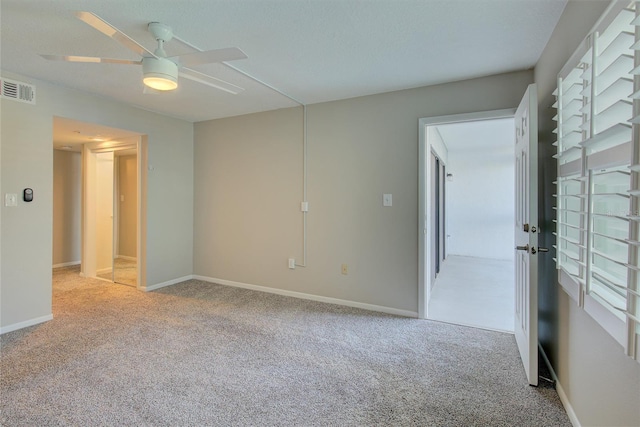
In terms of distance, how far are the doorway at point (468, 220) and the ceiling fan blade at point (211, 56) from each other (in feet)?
6.72

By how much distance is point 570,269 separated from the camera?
162cm

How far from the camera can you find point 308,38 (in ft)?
7.37

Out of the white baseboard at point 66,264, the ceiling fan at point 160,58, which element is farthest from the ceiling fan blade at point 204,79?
the white baseboard at point 66,264

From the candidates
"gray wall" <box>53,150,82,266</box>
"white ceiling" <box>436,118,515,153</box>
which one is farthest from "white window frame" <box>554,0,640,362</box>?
"gray wall" <box>53,150,82,266</box>

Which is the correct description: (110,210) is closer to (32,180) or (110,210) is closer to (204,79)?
(32,180)

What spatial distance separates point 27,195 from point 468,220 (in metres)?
7.51

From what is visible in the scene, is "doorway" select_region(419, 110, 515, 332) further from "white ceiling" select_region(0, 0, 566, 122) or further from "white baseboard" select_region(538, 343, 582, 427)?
"white baseboard" select_region(538, 343, 582, 427)

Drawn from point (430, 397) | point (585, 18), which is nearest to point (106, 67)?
point (585, 18)

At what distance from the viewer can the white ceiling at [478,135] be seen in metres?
4.58

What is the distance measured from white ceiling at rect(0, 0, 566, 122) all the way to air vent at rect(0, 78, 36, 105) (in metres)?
0.12

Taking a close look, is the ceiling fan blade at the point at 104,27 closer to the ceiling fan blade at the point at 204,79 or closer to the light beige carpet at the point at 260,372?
the ceiling fan blade at the point at 204,79

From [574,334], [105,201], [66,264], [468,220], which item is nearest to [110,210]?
[105,201]

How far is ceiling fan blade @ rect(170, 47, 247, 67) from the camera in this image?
1781mm

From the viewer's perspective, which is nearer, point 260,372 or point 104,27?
point 104,27
